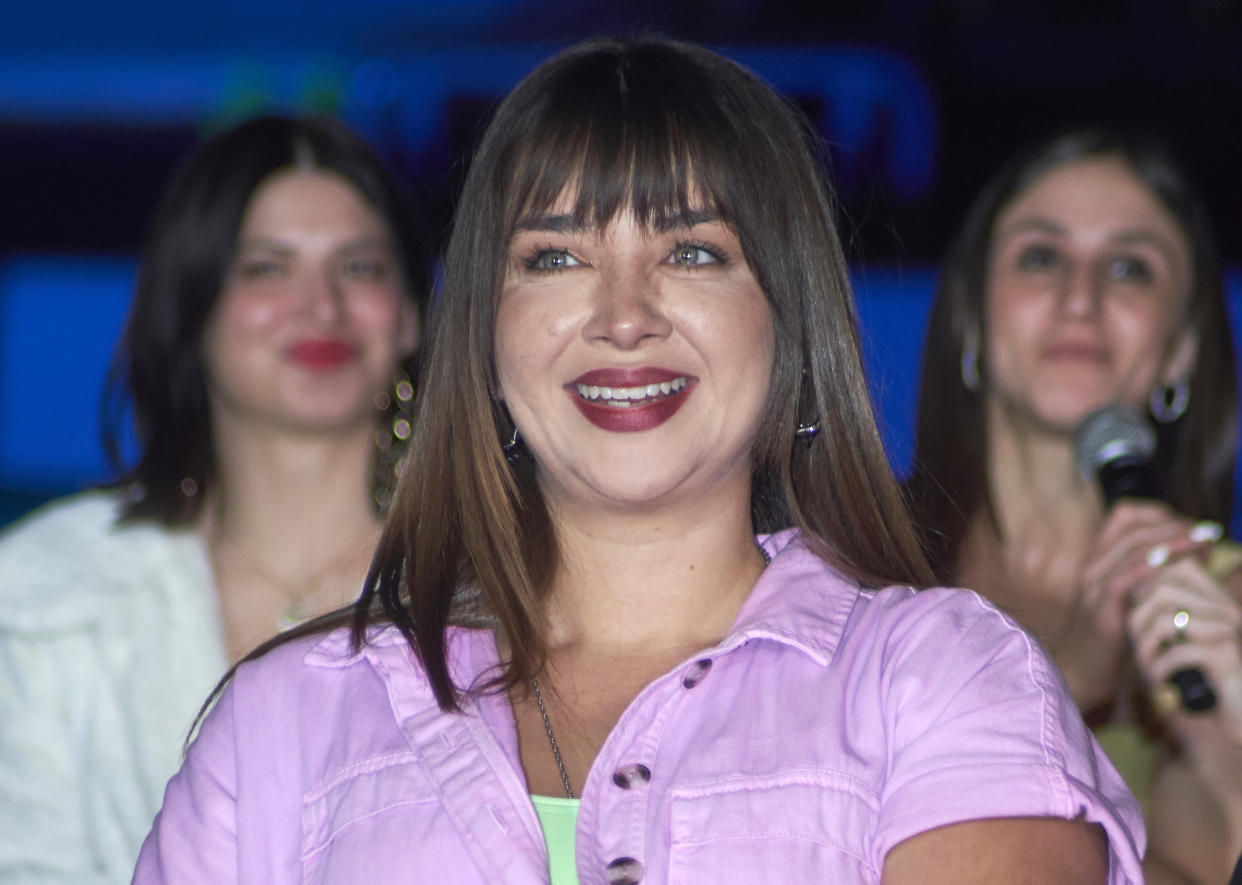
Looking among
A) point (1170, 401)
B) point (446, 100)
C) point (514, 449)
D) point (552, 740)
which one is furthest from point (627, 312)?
point (446, 100)

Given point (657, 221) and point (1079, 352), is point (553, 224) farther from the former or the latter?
point (1079, 352)

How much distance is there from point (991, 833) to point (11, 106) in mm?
3322

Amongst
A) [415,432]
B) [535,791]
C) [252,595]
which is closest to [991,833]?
[535,791]

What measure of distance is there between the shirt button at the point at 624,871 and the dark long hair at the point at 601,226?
235 mm

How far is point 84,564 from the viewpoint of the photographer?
9.11 feet

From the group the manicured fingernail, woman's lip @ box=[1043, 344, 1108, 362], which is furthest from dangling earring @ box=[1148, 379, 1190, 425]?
the manicured fingernail

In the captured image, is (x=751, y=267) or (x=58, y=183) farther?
(x=58, y=183)

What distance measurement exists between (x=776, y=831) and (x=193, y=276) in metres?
1.91

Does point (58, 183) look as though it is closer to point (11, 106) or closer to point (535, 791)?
point (11, 106)

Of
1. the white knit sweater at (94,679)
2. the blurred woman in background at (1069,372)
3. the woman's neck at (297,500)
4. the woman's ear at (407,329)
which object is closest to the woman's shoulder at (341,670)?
the white knit sweater at (94,679)

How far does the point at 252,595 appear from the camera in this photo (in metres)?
2.86

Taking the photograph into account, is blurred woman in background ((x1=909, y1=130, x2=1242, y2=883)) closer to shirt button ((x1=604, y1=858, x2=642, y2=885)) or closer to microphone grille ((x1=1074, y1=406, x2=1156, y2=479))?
microphone grille ((x1=1074, y1=406, x2=1156, y2=479))

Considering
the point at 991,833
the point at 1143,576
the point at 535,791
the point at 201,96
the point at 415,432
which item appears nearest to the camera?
the point at 991,833

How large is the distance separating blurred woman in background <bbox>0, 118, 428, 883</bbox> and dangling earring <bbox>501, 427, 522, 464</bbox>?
106 centimetres
